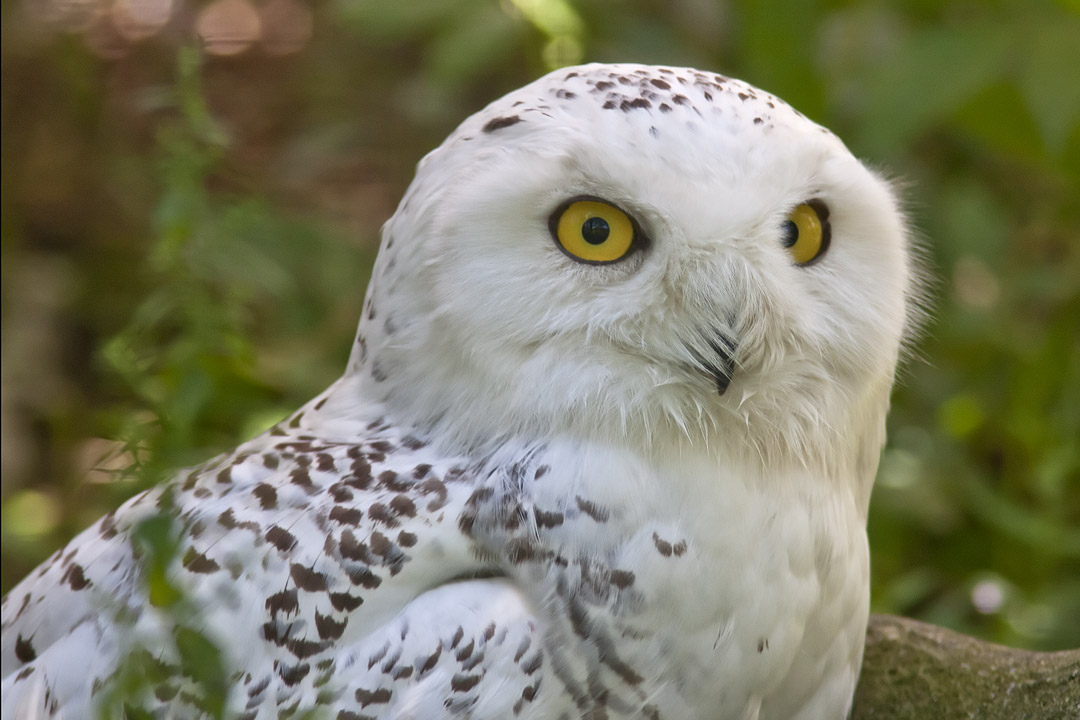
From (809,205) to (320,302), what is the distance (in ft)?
6.23

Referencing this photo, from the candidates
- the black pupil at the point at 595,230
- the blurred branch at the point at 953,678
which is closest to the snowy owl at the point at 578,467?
the black pupil at the point at 595,230

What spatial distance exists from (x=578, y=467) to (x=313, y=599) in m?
0.33

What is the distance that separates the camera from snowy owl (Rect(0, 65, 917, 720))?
4.13ft

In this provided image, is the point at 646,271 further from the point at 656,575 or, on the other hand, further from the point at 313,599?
the point at 313,599

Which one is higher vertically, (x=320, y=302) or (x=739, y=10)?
(x=739, y=10)

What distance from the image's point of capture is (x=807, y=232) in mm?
1362

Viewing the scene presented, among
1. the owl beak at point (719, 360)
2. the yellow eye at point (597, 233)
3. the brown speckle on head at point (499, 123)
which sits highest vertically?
the brown speckle on head at point (499, 123)

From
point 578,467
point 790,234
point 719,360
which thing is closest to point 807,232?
point 790,234

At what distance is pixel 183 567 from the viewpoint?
4.39 feet

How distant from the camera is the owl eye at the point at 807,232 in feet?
4.41

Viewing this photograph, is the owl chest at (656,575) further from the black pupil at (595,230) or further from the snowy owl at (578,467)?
the black pupil at (595,230)

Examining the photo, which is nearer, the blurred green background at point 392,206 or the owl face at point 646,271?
the owl face at point 646,271

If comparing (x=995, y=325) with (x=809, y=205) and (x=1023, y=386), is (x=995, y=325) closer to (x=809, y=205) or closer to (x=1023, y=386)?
(x=1023, y=386)

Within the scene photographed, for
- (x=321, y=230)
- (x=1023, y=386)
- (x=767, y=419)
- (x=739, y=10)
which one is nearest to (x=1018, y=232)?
(x=1023, y=386)
